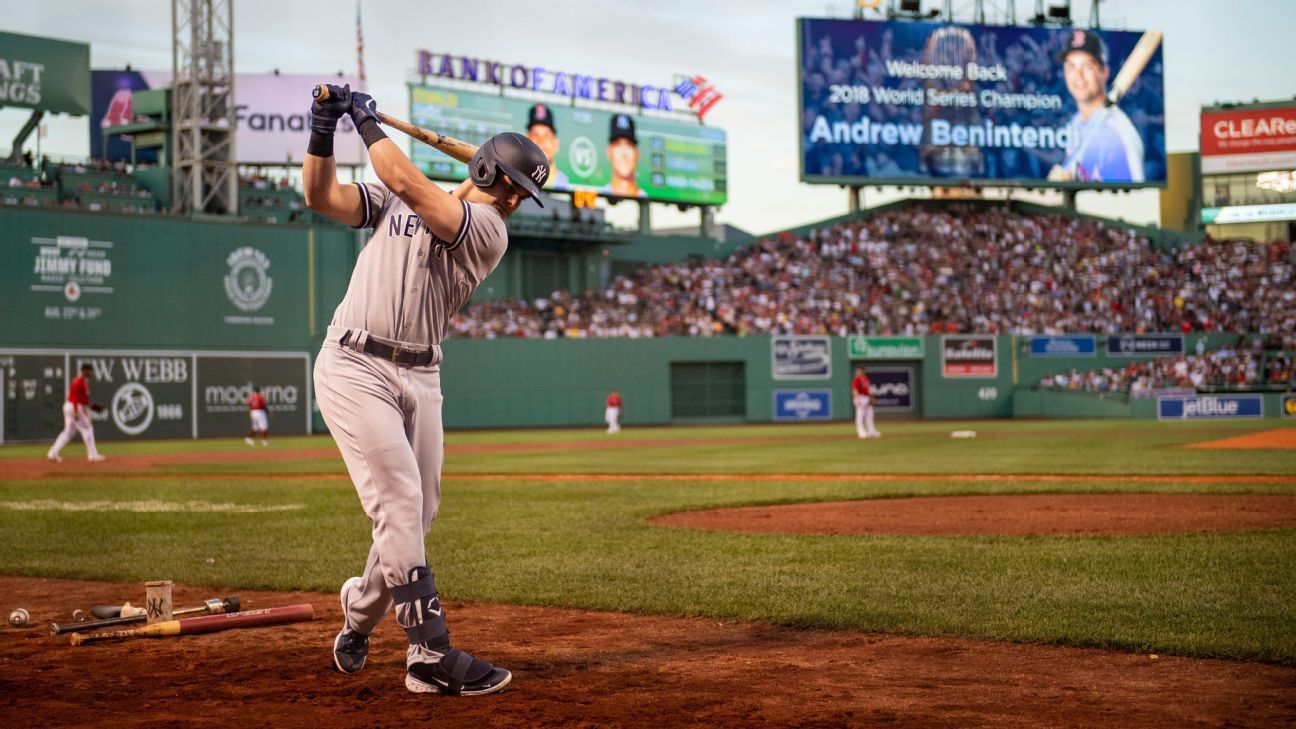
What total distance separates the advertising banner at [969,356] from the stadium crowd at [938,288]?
83 cm

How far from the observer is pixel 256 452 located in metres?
28.7

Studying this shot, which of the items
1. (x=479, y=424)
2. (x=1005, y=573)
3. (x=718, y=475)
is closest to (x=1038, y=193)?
(x=479, y=424)

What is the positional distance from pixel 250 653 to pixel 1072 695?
3733mm

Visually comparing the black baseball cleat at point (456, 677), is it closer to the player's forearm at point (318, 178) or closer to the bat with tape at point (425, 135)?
the player's forearm at point (318, 178)

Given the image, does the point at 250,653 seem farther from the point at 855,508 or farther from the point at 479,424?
the point at 479,424

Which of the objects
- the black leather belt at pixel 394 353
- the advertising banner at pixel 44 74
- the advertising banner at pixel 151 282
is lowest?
the black leather belt at pixel 394 353

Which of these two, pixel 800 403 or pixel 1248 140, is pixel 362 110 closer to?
pixel 800 403

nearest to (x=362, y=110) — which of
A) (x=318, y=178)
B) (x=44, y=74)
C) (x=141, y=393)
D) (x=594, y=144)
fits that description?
(x=318, y=178)

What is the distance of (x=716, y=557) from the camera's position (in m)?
9.35

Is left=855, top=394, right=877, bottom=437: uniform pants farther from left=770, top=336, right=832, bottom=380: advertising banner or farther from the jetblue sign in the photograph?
the jetblue sign

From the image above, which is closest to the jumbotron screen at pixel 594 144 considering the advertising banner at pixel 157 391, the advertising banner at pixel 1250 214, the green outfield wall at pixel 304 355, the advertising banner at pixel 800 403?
the green outfield wall at pixel 304 355

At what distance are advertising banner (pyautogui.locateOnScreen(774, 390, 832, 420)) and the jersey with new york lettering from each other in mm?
43207

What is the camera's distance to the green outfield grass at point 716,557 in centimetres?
670

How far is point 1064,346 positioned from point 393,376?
47.0 metres
